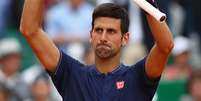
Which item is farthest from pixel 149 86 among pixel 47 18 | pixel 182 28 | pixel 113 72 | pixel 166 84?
pixel 182 28

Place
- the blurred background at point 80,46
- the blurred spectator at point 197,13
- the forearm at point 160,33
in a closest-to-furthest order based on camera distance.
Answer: the forearm at point 160,33 < the blurred background at point 80,46 < the blurred spectator at point 197,13

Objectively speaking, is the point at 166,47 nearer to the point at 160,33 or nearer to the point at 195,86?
the point at 160,33

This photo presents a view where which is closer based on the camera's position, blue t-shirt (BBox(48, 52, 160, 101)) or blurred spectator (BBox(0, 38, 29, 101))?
blue t-shirt (BBox(48, 52, 160, 101))

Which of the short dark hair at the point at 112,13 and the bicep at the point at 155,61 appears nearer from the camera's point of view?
the bicep at the point at 155,61

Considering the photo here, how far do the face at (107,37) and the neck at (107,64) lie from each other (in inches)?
2.8

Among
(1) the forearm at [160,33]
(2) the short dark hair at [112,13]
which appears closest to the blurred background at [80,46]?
(2) the short dark hair at [112,13]

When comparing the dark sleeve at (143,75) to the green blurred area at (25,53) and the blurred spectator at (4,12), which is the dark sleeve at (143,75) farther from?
the blurred spectator at (4,12)

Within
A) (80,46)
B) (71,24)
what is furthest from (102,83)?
(71,24)

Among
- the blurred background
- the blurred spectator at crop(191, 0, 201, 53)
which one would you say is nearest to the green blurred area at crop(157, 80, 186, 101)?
the blurred background

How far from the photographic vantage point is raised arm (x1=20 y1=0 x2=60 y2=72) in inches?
302

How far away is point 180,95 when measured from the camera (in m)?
12.7

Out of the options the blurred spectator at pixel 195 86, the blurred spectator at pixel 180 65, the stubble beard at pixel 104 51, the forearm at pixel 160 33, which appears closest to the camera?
the forearm at pixel 160 33

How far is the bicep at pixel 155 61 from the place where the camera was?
7.51 metres

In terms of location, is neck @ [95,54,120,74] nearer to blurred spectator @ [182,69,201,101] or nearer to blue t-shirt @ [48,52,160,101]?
blue t-shirt @ [48,52,160,101]
